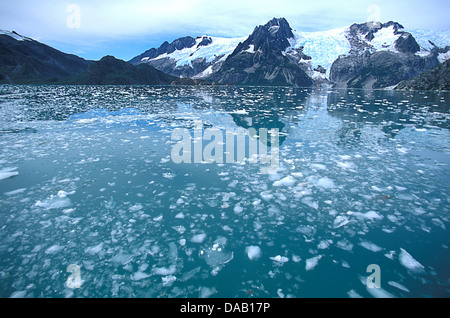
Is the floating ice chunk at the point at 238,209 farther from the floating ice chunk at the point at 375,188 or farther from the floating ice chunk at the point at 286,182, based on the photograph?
the floating ice chunk at the point at 375,188

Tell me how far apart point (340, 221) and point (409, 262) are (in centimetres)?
124

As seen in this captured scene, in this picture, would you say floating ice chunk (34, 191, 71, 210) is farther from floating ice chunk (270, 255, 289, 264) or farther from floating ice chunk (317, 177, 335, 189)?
floating ice chunk (317, 177, 335, 189)

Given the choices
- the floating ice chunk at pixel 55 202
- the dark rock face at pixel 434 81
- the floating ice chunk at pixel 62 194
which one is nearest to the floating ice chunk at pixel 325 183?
the floating ice chunk at pixel 55 202

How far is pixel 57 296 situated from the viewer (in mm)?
3137

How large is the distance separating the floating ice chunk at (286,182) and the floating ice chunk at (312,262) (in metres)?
2.56

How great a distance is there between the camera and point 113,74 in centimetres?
17388

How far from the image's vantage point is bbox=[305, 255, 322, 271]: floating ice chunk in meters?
3.60

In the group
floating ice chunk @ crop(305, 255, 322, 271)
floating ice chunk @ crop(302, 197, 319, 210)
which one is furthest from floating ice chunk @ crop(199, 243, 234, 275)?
floating ice chunk @ crop(302, 197, 319, 210)

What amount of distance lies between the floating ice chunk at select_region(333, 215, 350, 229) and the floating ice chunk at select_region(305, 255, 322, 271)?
1.03m

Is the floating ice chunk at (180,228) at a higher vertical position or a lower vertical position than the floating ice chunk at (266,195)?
lower
